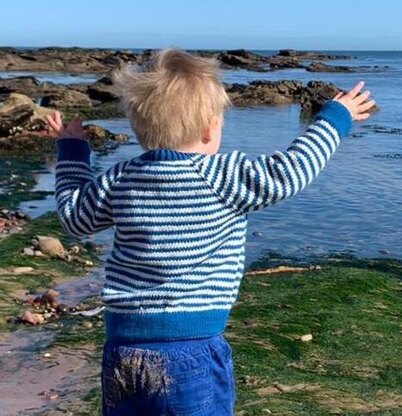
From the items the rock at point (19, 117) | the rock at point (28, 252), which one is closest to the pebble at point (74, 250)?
the rock at point (28, 252)

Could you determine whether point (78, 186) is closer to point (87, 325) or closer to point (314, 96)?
point (87, 325)

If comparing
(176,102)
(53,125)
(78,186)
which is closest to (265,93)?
(53,125)

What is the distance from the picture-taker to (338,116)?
312cm

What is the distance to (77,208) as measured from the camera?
3.17m

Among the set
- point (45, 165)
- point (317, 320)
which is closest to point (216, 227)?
point (317, 320)

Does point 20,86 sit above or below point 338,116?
below

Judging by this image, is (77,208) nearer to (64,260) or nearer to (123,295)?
(123,295)

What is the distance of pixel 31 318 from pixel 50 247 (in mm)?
3332

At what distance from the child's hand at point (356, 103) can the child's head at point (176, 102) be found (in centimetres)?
47

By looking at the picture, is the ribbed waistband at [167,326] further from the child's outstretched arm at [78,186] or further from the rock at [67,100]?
the rock at [67,100]

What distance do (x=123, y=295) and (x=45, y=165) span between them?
1751cm

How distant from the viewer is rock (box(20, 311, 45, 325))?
26.1ft

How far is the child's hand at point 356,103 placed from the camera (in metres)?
3.17

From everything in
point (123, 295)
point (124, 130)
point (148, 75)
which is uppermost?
point (148, 75)
